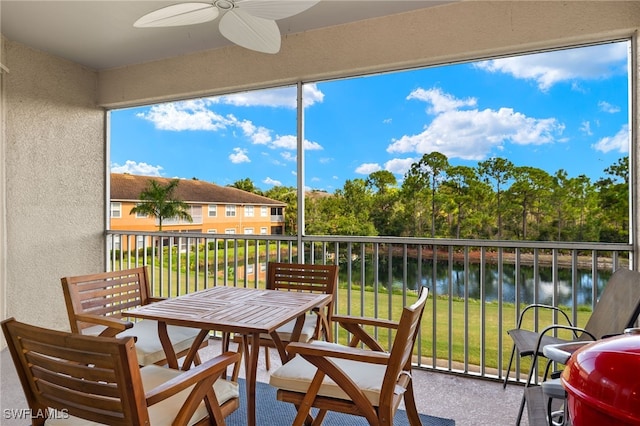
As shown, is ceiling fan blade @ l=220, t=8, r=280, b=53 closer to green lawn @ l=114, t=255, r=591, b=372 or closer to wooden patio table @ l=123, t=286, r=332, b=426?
wooden patio table @ l=123, t=286, r=332, b=426

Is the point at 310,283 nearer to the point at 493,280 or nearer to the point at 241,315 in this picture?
the point at 241,315

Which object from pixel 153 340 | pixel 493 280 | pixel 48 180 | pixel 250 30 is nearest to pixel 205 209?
pixel 48 180

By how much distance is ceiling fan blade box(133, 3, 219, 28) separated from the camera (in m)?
2.11

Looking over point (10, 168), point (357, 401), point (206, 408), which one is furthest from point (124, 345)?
point (10, 168)

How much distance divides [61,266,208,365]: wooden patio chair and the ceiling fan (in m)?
1.59

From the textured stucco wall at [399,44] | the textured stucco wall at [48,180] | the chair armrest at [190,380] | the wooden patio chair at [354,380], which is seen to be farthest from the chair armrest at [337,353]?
the textured stucco wall at [48,180]

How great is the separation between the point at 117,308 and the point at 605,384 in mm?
2738

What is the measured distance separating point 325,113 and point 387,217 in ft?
3.69

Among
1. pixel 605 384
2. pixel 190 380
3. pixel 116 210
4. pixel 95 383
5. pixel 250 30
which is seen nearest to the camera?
pixel 605 384

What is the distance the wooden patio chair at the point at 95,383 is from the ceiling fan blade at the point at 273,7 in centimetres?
166

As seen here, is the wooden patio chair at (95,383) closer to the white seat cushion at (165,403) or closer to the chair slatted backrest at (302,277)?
the white seat cushion at (165,403)

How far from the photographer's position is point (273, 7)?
2.06 m

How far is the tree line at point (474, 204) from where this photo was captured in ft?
9.25

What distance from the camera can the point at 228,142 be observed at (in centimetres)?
405
